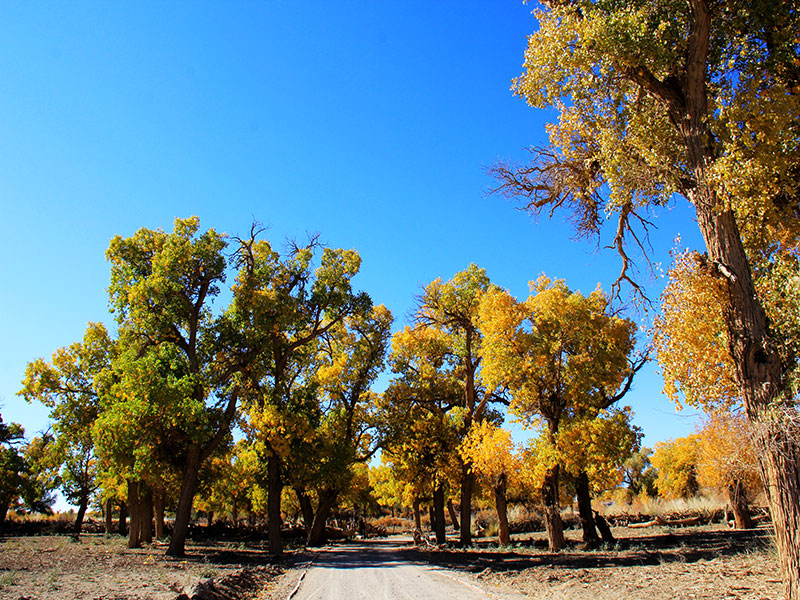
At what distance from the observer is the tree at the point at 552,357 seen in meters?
17.2

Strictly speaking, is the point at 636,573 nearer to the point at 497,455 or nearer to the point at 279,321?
the point at 497,455

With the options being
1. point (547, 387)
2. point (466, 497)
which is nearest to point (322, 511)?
point (466, 497)

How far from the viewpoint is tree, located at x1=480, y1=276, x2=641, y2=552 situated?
17.2 metres

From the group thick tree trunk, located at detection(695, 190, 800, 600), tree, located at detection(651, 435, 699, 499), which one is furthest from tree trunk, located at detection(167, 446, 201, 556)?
tree, located at detection(651, 435, 699, 499)

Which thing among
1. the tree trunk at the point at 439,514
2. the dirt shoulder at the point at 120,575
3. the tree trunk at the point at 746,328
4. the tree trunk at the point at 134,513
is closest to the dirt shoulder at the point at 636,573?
the tree trunk at the point at 746,328

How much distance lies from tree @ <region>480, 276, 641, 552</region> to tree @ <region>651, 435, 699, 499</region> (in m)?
27.8

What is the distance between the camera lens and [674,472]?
4384 centimetres

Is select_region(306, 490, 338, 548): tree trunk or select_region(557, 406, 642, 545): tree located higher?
select_region(557, 406, 642, 545): tree

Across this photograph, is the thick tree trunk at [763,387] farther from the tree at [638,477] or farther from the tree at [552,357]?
the tree at [638,477]

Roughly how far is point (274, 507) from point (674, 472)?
1571 inches

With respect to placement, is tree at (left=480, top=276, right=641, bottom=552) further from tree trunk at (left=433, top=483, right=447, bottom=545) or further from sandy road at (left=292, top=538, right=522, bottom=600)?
tree trunk at (left=433, top=483, right=447, bottom=545)

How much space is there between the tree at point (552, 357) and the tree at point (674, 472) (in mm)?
27797

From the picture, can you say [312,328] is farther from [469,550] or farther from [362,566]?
[469,550]

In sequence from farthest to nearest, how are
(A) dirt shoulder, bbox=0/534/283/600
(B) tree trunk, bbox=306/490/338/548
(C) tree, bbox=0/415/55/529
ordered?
(C) tree, bbox=0/415/55/529 → (B) tree trunk, bbox=306/490/338/548 → (A) dirt shoulder, bbox=0/534/283/600
